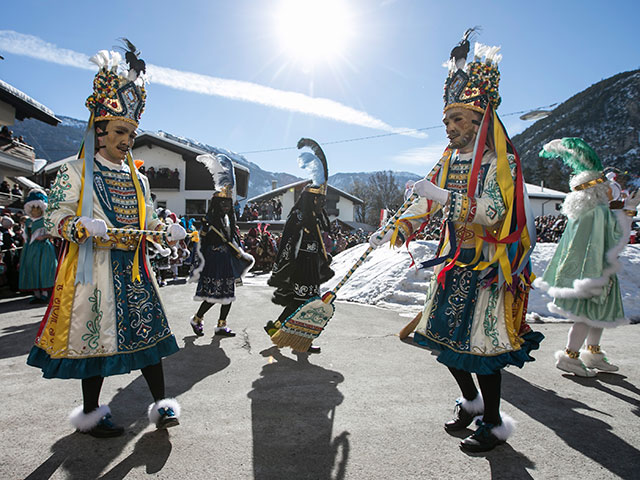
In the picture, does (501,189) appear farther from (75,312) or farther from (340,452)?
(75,312)

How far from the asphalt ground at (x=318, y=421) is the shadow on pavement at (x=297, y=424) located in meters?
0.01

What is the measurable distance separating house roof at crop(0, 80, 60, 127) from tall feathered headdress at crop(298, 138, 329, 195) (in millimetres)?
14961

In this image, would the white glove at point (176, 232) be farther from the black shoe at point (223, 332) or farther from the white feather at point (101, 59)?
the black shoe at point (223, 332)

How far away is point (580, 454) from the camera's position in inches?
99.2

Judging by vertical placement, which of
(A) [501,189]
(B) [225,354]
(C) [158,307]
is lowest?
(B) [225,354]

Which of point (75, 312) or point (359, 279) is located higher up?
point (75, 312)

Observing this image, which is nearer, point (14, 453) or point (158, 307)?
point (14, 453)

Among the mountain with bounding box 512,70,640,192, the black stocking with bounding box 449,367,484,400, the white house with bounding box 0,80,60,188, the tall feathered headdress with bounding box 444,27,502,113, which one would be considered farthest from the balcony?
the mountain with bounding box 512,70,640,192

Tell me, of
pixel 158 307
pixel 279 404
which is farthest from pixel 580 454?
pixel 158 307

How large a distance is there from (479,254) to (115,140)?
8.68 feet

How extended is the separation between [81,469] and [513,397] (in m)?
3.24

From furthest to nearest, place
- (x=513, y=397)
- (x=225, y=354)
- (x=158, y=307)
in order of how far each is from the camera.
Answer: (x=225, y=354) < (x=513, y=397) < (x=158, y=307)

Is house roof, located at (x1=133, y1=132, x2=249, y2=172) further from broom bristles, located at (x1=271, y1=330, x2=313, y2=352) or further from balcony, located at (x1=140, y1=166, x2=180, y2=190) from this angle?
broom bristles, located at (x1=271, y1=330, x2=313, y2=352)

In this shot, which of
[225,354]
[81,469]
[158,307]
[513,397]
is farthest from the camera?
[225,354]
